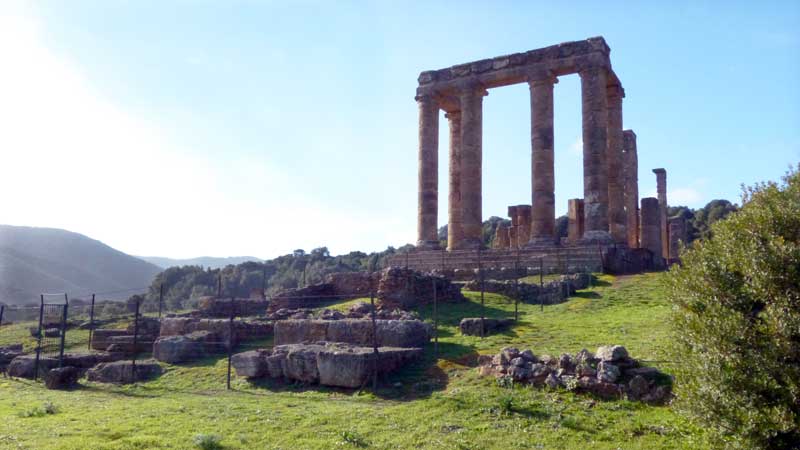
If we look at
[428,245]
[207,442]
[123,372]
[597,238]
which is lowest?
[123,372]

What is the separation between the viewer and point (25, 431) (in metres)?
11.3

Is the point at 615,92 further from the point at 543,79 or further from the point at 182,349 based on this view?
the point at 182,349

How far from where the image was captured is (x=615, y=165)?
38.5 meters

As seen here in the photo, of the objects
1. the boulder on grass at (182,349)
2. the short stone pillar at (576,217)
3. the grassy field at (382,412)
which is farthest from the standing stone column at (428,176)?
the grassy field at (382,412)

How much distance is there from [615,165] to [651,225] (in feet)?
13.6

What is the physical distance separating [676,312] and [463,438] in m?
3.72

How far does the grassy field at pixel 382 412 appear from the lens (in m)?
9.90

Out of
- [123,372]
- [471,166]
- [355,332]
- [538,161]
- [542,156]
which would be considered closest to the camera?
[355,332]

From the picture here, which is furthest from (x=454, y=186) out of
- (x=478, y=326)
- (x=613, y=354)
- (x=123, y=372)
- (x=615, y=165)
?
(x=613, y=354)

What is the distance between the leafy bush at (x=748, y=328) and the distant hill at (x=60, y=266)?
9403cm

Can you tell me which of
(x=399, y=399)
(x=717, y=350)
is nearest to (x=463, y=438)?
(x=399, y=399)

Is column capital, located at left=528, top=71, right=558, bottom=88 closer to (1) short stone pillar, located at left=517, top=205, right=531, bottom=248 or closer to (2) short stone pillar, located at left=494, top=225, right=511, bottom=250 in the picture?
(1) short stone pillar, located at left=517, top=205, right=531, bottom=248

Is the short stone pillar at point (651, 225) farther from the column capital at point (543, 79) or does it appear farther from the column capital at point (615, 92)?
the column capital at point (543, 79)

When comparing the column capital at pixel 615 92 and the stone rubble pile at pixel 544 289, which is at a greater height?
the column capital at pixel 615 92
